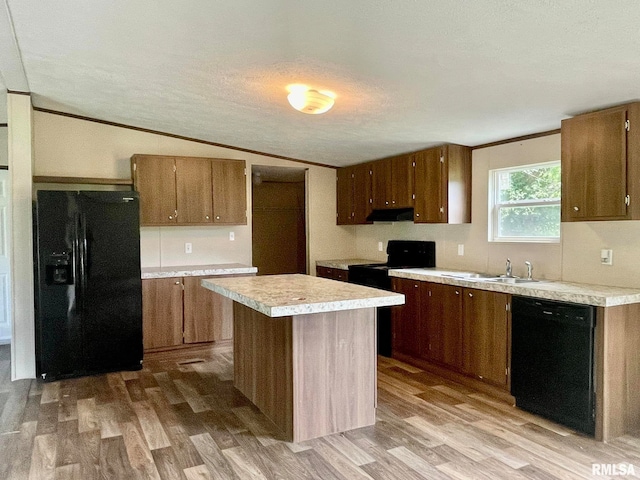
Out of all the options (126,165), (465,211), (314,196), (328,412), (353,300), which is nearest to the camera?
(353,300)

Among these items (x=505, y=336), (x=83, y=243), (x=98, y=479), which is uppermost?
(x=83, y=243)

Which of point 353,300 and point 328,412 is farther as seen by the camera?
point 328,412

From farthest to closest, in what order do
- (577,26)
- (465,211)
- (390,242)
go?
(390,242)
(465,211)
(577,26)

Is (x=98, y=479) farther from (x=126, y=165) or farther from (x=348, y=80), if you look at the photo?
(x=126, y=165)

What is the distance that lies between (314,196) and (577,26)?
429 cm

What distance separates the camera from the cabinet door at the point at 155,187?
15.7ft

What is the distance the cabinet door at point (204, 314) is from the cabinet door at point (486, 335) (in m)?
2.55

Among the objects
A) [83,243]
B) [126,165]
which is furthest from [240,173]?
[83,243]

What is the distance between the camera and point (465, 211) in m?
4.52

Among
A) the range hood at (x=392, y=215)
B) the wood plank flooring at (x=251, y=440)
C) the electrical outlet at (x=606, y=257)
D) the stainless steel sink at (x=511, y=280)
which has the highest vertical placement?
the range hood at (x=392, y=215)

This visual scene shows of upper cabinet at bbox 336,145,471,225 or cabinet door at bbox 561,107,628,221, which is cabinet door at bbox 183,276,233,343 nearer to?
upper cabinet at bbox 336,145,471,225

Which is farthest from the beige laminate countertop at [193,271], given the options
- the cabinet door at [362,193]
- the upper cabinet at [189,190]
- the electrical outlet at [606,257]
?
the electrical outlet at [606,257]

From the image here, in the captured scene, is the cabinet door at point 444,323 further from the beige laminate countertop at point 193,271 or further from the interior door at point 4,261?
the interior door at point 4,261

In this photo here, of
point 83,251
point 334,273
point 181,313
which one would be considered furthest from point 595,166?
point 83,251
